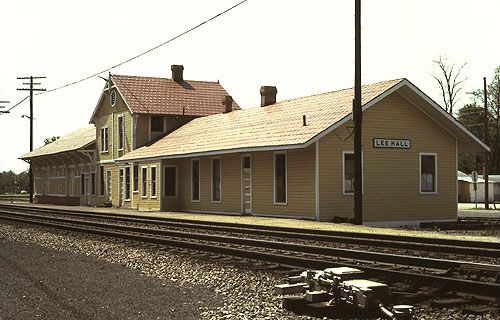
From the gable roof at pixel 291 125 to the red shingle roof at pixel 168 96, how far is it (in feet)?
18.6

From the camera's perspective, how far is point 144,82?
4091cm

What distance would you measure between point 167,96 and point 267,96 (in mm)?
10223

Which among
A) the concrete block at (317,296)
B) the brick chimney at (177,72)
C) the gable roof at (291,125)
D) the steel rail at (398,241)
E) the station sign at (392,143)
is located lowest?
the concrete block at (317,296)

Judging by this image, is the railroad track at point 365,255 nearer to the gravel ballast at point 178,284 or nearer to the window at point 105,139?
the gravel ballast at point 178,284

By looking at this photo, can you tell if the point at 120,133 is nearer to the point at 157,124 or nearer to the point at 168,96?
the point at 157,124

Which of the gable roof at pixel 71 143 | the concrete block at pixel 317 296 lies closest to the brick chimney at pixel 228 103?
the gable roof at pixel 71 143

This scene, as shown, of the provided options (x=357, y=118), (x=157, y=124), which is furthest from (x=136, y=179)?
(x=357, y=118)

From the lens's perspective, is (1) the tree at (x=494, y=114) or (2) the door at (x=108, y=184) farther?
(1) the tree at (x=494, y=114)

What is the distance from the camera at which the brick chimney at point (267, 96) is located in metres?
32.0

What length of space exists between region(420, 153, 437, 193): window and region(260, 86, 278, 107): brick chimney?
9.13 meters

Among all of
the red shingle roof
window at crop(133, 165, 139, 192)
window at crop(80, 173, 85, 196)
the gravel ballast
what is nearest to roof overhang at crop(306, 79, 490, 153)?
the gravel ballast

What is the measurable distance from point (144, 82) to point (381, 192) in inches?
829

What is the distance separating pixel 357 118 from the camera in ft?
69.5

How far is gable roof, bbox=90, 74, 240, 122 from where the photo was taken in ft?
126
